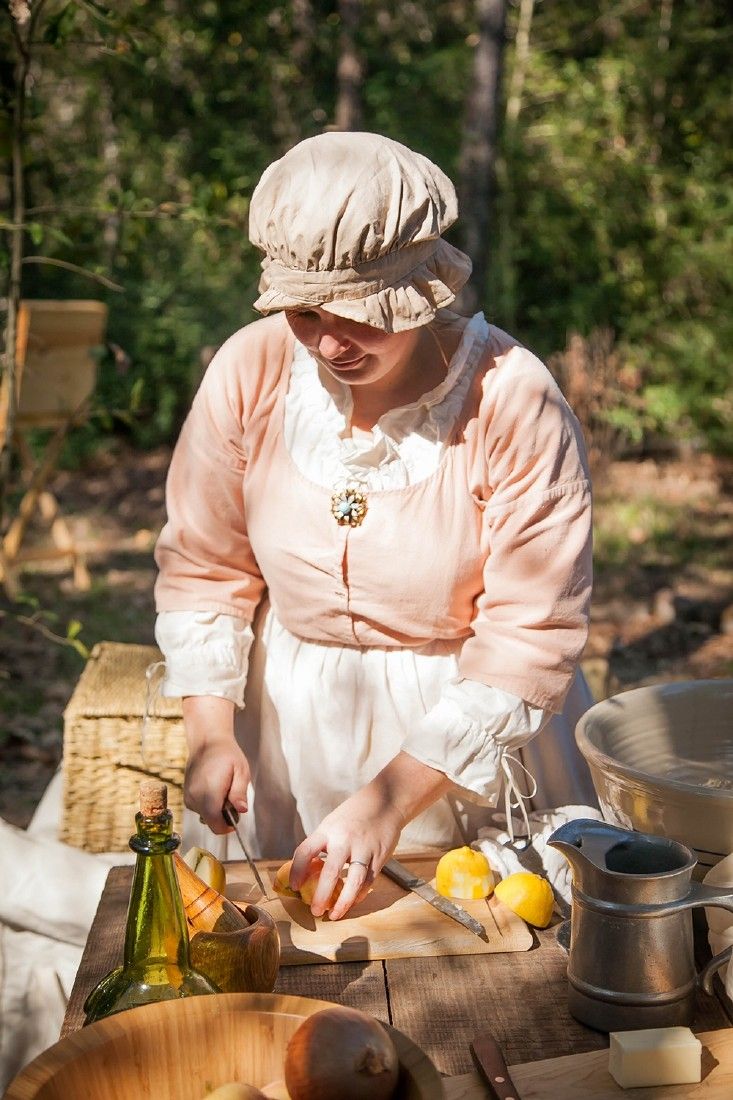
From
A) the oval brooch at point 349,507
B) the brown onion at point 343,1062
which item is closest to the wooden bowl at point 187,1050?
the brown onion at point 343,1062

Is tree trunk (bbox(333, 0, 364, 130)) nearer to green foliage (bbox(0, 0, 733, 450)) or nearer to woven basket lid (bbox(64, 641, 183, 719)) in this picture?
green foliage (bbox(0, 0, 733, 450))

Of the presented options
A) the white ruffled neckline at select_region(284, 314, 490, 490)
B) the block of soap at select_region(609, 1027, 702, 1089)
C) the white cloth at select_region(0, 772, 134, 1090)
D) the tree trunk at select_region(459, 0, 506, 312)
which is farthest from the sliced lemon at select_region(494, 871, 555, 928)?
the tree trunk at select_region(459, 0, 506, 312)

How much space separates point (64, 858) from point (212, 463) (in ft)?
2.81

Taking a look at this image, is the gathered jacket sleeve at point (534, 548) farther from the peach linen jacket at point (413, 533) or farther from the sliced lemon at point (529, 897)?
the sliced lemon at point (529, 897)

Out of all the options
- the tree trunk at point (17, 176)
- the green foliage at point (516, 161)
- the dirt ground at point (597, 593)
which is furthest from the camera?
the green foliage at point (516, 161)

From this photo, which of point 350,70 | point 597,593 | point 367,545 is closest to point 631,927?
point 367,545

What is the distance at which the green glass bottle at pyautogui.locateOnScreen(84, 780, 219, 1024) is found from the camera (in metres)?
1.15

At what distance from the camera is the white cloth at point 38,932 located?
7.02ft

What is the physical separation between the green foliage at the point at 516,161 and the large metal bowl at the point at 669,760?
22.9 ft

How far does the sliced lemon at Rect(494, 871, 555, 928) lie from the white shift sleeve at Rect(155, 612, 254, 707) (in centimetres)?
52

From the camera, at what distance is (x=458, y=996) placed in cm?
131

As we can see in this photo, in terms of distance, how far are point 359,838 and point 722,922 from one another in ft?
1.34

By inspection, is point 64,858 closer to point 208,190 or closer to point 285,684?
point 285,684

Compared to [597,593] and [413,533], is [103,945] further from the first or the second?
[597,593]
